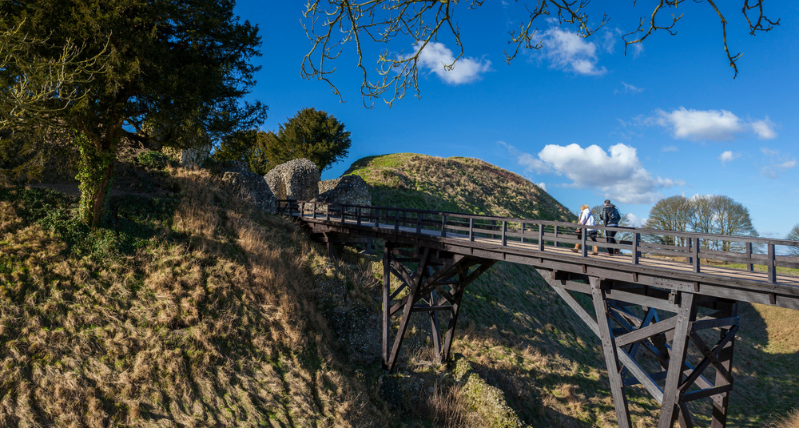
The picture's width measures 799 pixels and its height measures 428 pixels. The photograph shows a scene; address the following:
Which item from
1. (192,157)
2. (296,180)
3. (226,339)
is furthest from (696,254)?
(296,180)

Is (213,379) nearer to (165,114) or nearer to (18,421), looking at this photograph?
(18,421)

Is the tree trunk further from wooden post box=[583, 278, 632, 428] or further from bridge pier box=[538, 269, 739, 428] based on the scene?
wooden post box=[583, 278, 632, 428]

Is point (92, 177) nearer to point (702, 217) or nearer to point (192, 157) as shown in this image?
point (192, 157)

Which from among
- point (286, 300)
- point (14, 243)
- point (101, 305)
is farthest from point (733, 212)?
point (14, 243)

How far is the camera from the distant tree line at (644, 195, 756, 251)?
3250cm

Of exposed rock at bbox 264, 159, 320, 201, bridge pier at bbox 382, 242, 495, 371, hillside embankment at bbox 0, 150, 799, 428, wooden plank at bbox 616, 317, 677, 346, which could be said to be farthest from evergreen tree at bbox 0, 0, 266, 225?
wooden plank at bbox 616, 317, 677, 346

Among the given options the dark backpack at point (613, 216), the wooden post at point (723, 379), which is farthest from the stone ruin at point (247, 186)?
the wooden post at point (723, 379)

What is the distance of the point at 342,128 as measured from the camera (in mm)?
43594

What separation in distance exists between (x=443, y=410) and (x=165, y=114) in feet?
44.5

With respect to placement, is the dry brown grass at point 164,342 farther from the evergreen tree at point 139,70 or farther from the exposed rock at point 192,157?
the exposed rock at point 192,157

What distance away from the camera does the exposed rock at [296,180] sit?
26516mm

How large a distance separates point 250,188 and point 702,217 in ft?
127

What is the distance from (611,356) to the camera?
27.2 ft

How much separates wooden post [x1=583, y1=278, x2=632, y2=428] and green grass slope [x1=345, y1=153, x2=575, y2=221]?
2287 centimetres
